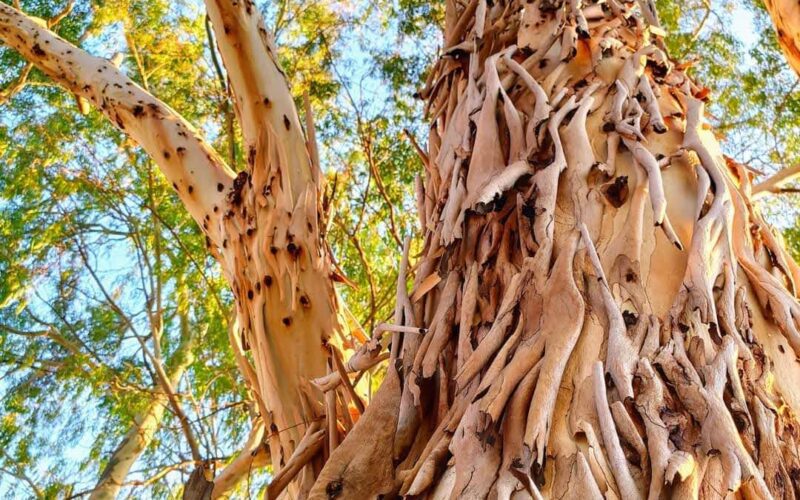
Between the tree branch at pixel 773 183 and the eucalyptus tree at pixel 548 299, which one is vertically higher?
the tree branch at pixel 773 183

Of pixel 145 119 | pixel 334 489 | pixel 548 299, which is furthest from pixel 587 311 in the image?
pixel 145 119

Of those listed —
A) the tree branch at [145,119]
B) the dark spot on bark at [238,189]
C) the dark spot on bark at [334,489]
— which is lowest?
the dark spot on bark at [334,489]

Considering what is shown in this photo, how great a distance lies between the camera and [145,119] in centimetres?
211

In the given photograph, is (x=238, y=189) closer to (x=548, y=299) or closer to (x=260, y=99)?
(x=260, y=99)

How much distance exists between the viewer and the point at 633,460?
0.74 m

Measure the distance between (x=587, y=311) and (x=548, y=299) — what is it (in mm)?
47

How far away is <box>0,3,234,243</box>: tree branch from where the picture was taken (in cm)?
A: 196

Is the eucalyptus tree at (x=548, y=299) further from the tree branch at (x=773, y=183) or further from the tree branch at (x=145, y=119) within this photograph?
the tree branch at (x=773, y=183)

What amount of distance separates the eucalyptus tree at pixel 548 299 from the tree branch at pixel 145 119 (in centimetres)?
18

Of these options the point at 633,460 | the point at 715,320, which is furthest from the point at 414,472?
the point at 715,320

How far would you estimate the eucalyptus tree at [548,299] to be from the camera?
772mm

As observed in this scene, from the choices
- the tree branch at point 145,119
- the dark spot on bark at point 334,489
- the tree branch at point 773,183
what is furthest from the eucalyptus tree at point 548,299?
the tree branch at point 773,183

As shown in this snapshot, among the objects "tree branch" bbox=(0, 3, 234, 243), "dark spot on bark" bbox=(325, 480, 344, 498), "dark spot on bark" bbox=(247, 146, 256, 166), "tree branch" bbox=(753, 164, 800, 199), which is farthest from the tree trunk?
"tree branch" bbox=(0, 3, 234, 243)

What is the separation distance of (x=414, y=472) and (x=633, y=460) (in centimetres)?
23
